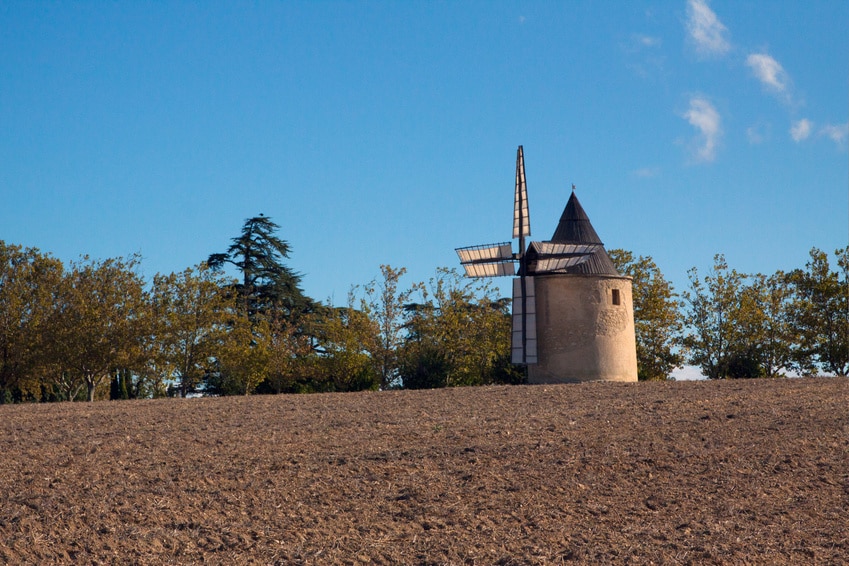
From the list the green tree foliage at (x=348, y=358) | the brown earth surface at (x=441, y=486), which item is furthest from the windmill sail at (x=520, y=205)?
the brown earth surface at (x=441, y=486)

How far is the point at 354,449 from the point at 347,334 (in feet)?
65.7

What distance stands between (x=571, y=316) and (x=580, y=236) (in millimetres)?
2978

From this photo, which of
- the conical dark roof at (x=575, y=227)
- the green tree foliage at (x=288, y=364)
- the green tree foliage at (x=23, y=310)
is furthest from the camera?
the green tree foliage at (x=288, y=364)

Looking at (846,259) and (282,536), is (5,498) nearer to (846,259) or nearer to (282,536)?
(282,536)

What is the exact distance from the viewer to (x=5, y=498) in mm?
13133

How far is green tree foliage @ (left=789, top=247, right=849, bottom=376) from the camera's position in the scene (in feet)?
124

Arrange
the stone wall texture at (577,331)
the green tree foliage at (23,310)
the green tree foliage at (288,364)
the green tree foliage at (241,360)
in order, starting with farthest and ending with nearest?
the green tree foliage at (288,364), the green tree foliage at (241,360), the green tree foliage at (23,310), the stone wall texture at (577,331)

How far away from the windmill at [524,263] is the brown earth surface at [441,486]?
757cm

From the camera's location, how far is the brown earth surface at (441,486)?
36.6ft

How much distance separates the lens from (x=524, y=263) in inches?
1120

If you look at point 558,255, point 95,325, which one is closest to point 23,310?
point 95,325

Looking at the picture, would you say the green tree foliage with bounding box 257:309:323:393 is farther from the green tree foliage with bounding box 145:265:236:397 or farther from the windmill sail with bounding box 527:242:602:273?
the windmill sail with bounding box 527:242:602:273

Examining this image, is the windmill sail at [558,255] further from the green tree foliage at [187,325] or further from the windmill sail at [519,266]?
the green tree foliage at [187,325]

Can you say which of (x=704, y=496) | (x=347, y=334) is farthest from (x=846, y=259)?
(x=704, y=496)
